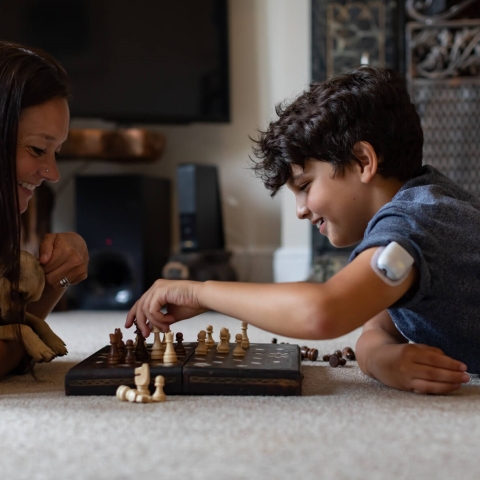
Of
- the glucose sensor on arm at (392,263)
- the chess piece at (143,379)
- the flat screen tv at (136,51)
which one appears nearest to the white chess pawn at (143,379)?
the chess piece at (143,379)

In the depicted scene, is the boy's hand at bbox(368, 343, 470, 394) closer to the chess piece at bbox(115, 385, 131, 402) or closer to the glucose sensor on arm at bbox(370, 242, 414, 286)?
the glucose sensor on arm at bbox(370, 242, 414, 286)

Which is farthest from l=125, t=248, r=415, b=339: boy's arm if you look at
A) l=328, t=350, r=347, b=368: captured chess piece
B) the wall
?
the wall

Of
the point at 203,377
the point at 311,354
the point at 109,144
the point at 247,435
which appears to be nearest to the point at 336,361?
the point at 311,354

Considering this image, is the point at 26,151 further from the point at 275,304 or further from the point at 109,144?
the point at 109,144

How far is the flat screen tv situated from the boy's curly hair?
1.58 m

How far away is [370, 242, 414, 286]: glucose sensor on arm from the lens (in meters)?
0.84

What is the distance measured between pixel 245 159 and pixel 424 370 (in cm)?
196

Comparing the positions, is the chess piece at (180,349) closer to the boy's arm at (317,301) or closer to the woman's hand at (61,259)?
the boy's arm at (317,301)

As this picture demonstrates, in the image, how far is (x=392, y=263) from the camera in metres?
0.84

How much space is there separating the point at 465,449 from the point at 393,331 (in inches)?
18.8

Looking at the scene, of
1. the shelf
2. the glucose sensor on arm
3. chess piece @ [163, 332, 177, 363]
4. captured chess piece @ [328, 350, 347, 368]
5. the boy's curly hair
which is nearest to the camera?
the glucose sensor on arm

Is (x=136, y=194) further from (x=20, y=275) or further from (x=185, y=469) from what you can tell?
(x=185, y=469)

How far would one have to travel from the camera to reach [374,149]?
1.08 metres

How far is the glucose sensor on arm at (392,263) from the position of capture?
0.84 meters
